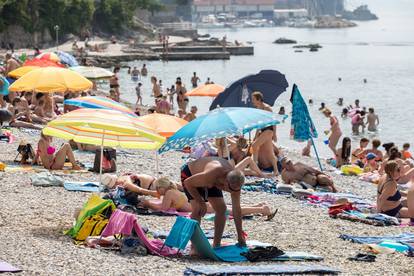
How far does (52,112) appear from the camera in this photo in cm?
2044

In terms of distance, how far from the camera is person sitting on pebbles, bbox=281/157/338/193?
14.1m

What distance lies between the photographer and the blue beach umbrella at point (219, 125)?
1026 cm

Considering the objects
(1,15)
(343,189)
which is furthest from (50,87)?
(1,15)

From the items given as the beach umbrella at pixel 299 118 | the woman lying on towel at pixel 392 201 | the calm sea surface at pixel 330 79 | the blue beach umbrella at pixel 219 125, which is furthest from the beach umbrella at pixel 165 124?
the calm sea surface at pixel 330 79

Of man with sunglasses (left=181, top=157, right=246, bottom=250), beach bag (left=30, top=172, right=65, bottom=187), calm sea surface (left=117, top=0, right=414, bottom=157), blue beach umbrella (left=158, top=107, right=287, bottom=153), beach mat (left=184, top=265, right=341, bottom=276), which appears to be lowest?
calm sea surface (left=117, top=0, right=414, bottom=157)

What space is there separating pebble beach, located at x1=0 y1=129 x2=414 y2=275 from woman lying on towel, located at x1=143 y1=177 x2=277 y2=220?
0.12 metres

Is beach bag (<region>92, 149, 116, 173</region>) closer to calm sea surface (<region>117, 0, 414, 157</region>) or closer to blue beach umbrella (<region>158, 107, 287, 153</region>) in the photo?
blue beach umbrella (<region>158, 107, 287, 153</region>)

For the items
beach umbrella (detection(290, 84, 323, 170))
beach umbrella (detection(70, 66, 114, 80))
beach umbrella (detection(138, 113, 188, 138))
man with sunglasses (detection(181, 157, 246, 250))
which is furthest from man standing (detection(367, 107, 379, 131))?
man with sunglasses (detection(181, 157, 246, 250))

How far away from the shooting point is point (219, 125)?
33.9ft

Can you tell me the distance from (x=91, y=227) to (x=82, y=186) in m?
3.18

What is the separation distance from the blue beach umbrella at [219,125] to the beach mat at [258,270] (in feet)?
6.43

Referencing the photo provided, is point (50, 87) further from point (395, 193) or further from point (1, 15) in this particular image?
point (1, 15)

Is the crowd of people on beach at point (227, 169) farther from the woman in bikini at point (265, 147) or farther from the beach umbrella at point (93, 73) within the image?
the beach umbrella at point (93, 73)

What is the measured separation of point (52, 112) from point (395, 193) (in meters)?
10.1
